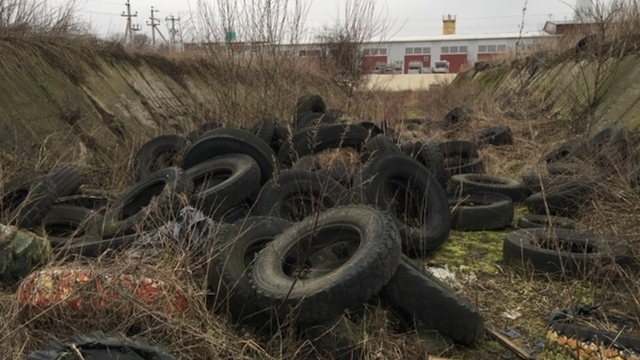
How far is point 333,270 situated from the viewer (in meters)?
3.19

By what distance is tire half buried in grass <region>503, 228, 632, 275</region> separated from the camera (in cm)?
375

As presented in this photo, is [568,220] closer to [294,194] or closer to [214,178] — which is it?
[294,194]

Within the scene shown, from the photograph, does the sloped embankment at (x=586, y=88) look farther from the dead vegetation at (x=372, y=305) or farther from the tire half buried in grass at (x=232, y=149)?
the tire half buried in grass at (x=232, y=149)

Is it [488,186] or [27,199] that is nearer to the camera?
[27,199]

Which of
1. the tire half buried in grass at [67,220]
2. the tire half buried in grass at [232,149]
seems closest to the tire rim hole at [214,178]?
the tire half buried in grass at [232,149]

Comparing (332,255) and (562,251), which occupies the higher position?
(332,255)

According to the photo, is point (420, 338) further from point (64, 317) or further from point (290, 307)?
point (64, 317)

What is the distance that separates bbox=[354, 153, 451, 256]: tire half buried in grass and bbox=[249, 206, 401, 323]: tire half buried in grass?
40.3 inches

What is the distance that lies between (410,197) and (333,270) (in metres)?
2.19

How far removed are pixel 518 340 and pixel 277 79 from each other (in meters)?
6.59

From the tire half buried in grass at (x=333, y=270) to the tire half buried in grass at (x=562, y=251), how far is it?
1446 mm

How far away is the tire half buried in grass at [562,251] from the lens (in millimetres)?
3750

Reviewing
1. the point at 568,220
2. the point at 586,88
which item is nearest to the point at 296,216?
the point at 568,220

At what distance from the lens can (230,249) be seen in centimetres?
340
